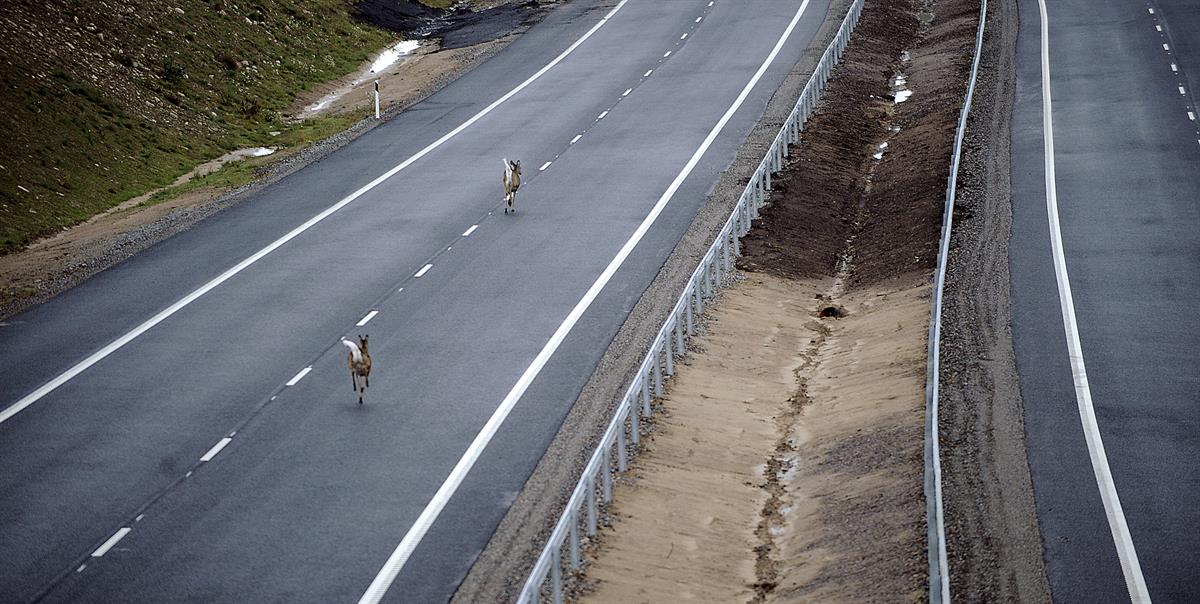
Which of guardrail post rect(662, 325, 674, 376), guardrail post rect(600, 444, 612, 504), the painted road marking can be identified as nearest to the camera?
the painted road marking

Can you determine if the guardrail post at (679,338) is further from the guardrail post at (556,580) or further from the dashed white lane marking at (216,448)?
the guardrail post at (556,580)

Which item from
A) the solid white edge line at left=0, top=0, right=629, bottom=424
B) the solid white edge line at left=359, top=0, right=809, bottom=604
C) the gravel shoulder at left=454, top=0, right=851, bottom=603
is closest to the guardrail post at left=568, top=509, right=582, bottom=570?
the gravel shoulder at left=454, top=0, right=851, bottom=603

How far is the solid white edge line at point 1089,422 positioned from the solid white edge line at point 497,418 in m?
8.04

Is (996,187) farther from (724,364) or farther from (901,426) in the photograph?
(901,426)

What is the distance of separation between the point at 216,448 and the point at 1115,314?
588 inches

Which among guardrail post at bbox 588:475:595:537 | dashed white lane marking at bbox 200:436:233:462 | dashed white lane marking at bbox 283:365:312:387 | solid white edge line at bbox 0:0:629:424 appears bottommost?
solid white edge line at bbox 0:0:629:424

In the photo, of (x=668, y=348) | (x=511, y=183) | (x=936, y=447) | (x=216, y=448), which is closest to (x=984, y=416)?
(x=936, y=447)

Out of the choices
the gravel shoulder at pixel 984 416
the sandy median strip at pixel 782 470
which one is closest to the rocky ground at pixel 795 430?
the sandy median strip at pixel 782 470

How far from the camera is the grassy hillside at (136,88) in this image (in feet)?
119

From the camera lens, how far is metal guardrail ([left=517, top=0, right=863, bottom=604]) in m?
14.5

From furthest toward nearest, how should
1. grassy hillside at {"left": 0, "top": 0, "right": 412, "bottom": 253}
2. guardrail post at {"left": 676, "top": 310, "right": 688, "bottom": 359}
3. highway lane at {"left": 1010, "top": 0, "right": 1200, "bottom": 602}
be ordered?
grassy hillside at {"left": 0, "top": 0, "right": 412, "bottom": 253}
guardrail post at {"left": 676, "top": 310, "right": 688, "bottom": 359}
highway lane at {"left": 1010, "top": 0, "right": 1200, "bottom": 602}

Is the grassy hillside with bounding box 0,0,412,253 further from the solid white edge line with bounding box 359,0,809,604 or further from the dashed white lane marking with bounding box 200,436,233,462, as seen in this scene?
the dashed white lane marking with bounding box 200,436,233,462

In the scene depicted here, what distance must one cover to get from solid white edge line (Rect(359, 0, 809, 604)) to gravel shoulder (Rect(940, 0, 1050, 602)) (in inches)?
247

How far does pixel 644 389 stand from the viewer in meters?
19.6
